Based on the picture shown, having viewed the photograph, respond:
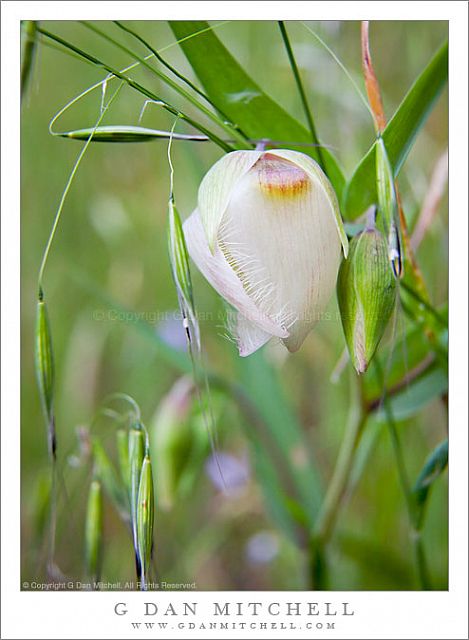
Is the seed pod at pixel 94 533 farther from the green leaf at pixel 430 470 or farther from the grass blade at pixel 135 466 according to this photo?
the green leaf at pixel 430 470

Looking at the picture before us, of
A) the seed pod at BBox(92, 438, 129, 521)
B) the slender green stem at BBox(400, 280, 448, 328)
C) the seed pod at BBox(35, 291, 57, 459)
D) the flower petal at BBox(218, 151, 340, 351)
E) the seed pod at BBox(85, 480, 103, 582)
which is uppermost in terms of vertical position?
the flower petal at BBox(218, 151, 340, 351)

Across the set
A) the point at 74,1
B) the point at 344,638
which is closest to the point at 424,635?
the point at 344,638

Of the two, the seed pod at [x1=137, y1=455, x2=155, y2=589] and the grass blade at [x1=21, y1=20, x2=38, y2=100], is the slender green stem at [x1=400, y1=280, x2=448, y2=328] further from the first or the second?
the grass blade at [x1=21, y1=20, x2=38, y2=100]

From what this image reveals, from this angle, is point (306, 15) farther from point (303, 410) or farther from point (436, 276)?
point (303, 410)

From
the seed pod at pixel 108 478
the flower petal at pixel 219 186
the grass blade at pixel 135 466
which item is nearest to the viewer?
the flower petal at pixel 219 186

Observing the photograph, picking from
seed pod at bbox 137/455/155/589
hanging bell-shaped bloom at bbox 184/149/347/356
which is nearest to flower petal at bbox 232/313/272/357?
hanging bell-shaped bloom at bbox 184/149/347/356

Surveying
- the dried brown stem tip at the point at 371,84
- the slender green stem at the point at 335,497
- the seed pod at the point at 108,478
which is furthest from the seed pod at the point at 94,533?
the dried brown stem tip at the point at 371,84

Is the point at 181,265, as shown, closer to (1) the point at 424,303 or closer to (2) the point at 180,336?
(1) the point at 424,303
